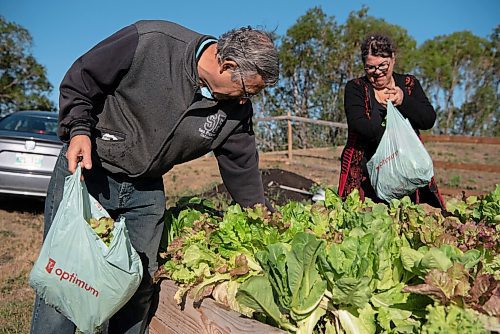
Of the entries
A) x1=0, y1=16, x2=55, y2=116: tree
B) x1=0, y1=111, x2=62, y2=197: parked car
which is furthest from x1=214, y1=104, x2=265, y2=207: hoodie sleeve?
x1=0, y1=16, x2=55, y2=116: tree

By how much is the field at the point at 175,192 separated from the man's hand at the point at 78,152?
2101 millimetres

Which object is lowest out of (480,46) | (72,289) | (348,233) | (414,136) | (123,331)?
(123,331)

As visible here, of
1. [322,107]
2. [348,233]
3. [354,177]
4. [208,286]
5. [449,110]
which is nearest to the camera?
[348,233]

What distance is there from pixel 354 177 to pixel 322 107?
689 inches

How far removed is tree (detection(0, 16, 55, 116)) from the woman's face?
933 inches

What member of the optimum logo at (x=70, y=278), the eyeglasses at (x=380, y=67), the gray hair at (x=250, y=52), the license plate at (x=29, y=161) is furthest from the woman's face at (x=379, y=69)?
the license plate at (x=29, y=161)

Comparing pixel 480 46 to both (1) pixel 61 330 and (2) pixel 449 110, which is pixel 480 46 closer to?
(2) pixel 449 110

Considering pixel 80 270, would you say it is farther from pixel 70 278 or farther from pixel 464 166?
pixel 464 166

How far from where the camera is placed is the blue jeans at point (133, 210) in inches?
92.1

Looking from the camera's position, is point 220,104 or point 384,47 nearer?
point 220,104

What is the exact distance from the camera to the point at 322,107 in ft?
67.4

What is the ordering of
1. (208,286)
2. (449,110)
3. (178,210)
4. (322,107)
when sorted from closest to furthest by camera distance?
(208,286)
(178,210)
(322,107)
(449,110)

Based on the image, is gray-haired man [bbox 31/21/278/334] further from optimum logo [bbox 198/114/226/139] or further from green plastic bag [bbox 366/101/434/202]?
green plastic bag [bbox 366/101/434/202]

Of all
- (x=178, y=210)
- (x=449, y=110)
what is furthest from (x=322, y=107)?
(x=178, y=210)
